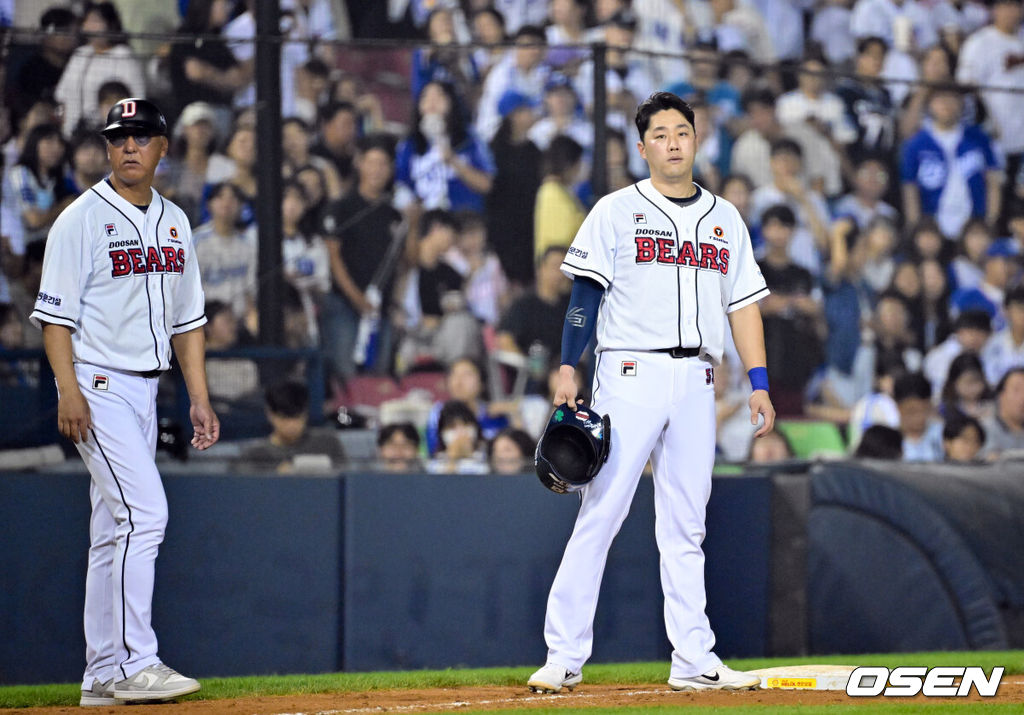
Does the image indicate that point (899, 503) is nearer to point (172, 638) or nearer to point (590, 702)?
point (590, 702)

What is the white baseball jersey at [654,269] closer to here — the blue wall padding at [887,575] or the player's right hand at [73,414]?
the player's right hand at [73,414]

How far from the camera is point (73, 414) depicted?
4809mm

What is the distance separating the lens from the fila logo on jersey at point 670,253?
16.4 ft

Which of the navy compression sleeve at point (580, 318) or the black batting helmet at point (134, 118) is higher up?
the black batting helmet at point (134, 118)

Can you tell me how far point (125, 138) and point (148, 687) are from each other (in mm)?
1946

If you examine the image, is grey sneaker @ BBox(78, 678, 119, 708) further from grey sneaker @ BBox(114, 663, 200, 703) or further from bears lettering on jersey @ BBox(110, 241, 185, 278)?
bears lettering on jersey @ BBox(110, 241, 185, 278)

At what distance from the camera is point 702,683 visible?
194 inches

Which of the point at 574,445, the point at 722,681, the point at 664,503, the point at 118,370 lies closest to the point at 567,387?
the point at 574,445

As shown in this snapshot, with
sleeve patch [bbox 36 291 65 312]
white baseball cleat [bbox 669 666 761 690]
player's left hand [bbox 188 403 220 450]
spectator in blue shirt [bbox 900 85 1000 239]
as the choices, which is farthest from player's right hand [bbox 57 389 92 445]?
A: spectator in blue shirt [bbox 900 85 1000 239]

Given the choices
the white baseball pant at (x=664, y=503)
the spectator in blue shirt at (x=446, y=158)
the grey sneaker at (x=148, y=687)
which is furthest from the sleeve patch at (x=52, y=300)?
the spectator in blue shirt at (x=446, y=158)

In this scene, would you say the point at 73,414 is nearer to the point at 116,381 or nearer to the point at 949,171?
the point at 116,381

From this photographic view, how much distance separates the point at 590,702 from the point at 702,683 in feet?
1.59

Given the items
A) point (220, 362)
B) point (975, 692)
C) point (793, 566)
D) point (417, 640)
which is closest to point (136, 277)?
point (220, 362)

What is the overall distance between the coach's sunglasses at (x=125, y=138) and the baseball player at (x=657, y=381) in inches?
62.4
